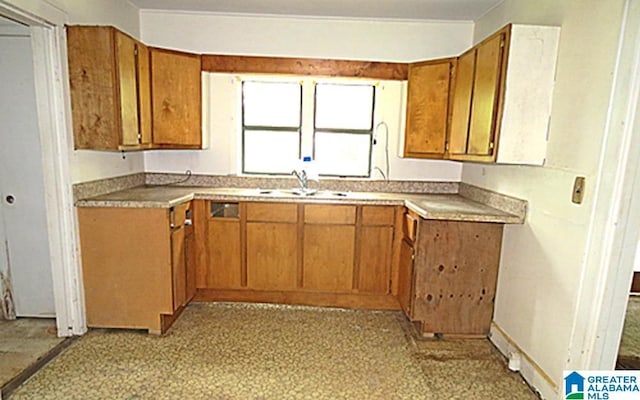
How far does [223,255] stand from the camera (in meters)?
3.20

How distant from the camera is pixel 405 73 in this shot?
11.3ft

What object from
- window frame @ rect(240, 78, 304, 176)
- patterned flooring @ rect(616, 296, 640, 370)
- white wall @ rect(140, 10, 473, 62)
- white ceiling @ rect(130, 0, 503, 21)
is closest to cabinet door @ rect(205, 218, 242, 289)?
window frame @ rect(240, 78, 304, 176)

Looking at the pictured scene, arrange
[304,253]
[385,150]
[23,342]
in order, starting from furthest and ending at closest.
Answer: [385,150] < [304,253] < [23,342]

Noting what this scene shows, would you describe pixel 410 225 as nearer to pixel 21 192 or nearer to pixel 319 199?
pixel 319 199

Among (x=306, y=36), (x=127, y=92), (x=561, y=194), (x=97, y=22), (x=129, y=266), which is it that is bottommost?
(x=129, y=266)

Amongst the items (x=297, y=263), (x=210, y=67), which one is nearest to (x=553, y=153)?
(x=297, y=263)

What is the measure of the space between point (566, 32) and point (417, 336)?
2177mm

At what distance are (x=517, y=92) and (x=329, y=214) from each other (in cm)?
162

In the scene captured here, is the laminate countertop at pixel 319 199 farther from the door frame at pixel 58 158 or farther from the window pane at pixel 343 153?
the window pane at pixel 343 153

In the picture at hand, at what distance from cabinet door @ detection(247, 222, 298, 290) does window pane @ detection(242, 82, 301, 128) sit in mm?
1097

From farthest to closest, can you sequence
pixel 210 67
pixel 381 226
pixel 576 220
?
pixel 210 67
pixel 381 226
pixel 576 220

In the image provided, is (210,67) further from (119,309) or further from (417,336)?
(417,336)

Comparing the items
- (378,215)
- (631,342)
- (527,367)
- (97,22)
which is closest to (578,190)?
(527,367)

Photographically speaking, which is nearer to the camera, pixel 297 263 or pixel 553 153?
pixel 553 153
